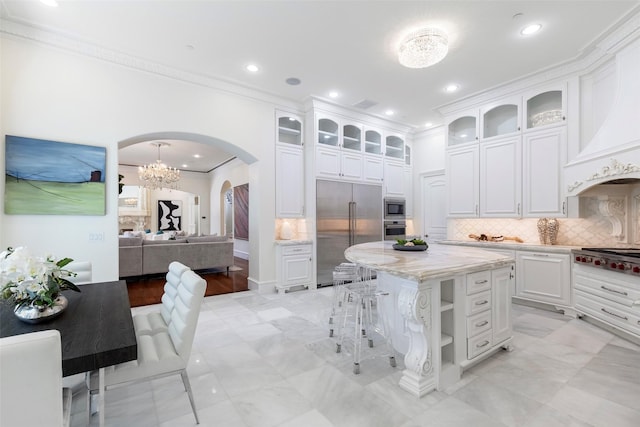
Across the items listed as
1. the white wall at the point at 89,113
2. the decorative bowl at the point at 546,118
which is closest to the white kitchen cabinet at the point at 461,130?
the decorative bowl at the point at 546,118

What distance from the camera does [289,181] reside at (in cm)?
508

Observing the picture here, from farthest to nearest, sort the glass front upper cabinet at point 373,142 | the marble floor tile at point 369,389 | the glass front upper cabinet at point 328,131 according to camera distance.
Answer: the glass front upper cabinet at point 373,142 < the glass front upper cabinet at point 328,131 < the marble floor tile at point 369,389

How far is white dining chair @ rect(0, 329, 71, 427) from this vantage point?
0.82 meters

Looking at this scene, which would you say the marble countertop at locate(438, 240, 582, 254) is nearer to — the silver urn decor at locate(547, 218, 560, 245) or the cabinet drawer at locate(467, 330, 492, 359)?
the silver urn decor at locate(547, 218, 560, 245)

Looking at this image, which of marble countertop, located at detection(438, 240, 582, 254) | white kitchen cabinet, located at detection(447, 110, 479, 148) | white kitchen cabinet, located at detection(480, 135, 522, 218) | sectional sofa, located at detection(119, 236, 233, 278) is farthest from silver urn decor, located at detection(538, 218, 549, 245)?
sectional sofa, located at detection(119, 236, 233, 278)

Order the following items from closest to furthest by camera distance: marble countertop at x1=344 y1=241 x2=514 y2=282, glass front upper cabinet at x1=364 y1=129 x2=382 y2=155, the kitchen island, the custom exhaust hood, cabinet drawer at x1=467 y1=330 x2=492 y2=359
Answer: marble countertop at x1=344 y1=241 x2=514 y2=282, the kitchen island, cabinet drawer at x1=467 y1=330 x2=492 y2=359, the custom exhaust hood, glass front upper cabinet at x1=364 y1=129 x2=382 y2=155

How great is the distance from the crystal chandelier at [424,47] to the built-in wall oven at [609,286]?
281 centimetres

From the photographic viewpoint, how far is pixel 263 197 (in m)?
4.81

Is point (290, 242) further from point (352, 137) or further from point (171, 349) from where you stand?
point (171, 349)

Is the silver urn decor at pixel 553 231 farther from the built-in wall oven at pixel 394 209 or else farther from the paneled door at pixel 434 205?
the built-in wall oven at pixel 394 209

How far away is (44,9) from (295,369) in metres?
4.27

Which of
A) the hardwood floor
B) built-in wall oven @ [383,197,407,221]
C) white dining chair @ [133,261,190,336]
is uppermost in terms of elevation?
built-in wall oven @ [383,197,407,221]

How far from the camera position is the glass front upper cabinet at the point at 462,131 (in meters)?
5.14

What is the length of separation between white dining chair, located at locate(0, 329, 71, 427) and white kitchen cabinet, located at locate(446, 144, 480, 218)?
5.25 meters
